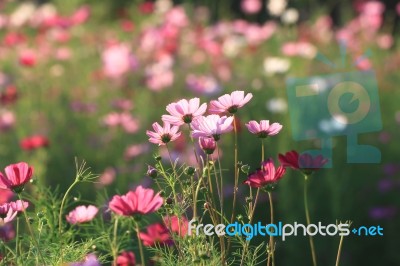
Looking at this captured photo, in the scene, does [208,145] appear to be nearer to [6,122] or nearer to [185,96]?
[6,122]

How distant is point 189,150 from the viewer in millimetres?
2760

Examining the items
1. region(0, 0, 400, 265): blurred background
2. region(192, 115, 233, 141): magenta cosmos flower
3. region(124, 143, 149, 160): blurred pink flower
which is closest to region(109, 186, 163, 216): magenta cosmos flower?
region(192, 115, 233, 141): magenta cosmos flower

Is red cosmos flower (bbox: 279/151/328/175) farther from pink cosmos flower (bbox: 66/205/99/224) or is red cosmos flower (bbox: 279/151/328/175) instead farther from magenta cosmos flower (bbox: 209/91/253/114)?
pink cosmos flower (bbox: 66/205/99/224)

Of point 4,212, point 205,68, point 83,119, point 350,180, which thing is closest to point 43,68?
point 83,119

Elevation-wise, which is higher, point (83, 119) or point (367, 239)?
point (83, 119)

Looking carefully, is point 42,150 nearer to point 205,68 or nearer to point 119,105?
point 119,105

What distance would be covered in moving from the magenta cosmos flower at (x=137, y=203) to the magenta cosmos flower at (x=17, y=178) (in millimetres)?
129

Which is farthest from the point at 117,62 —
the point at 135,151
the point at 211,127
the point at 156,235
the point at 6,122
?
the point at 211,127

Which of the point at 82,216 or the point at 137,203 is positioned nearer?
the point at 137,203

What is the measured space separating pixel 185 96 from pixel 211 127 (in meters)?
2.73

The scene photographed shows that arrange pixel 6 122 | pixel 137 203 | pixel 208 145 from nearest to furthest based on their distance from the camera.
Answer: pixel 137 203, pixel 208 145, pixel 6 122

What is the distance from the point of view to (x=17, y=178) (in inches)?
34.7

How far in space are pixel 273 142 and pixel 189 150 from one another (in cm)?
39

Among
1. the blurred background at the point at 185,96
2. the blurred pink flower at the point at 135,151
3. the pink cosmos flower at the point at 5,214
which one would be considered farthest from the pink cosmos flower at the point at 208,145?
the blurred pink flower at the point at 135,151
